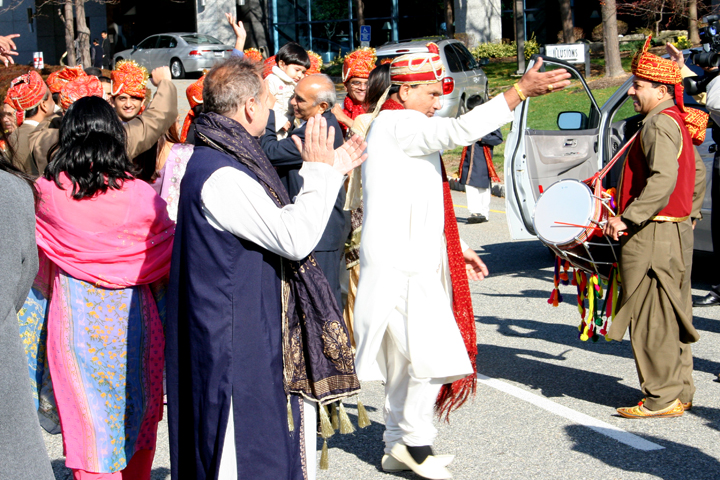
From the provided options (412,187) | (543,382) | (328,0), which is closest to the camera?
(412,187)

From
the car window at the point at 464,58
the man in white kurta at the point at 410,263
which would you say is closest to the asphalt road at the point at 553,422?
the man in white kurta at the point at 410,263

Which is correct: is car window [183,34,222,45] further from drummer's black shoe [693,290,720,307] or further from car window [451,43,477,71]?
drummer's black shoe [693,290,720,307]

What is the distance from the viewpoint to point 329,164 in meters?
2.87

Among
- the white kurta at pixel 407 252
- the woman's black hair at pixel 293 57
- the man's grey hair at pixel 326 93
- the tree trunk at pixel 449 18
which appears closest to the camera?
the white kurta at pixel 407 252

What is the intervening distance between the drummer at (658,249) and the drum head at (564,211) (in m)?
0.20

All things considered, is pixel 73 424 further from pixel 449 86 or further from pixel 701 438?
pixel 701 438

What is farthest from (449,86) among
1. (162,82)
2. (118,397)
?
(118,397)

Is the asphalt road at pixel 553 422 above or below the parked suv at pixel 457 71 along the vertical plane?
below

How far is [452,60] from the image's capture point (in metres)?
19.5

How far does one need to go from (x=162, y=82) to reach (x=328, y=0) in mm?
32191

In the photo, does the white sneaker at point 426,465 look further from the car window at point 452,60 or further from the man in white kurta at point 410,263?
the car window at point 452,60

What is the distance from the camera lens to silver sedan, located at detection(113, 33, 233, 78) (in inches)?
1053

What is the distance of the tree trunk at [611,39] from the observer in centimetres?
2031

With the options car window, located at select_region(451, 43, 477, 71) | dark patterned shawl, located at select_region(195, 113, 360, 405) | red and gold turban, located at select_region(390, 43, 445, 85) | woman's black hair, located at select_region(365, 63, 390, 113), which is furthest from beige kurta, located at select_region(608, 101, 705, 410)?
car window, located at select_region(451, 43, 477, 71)
